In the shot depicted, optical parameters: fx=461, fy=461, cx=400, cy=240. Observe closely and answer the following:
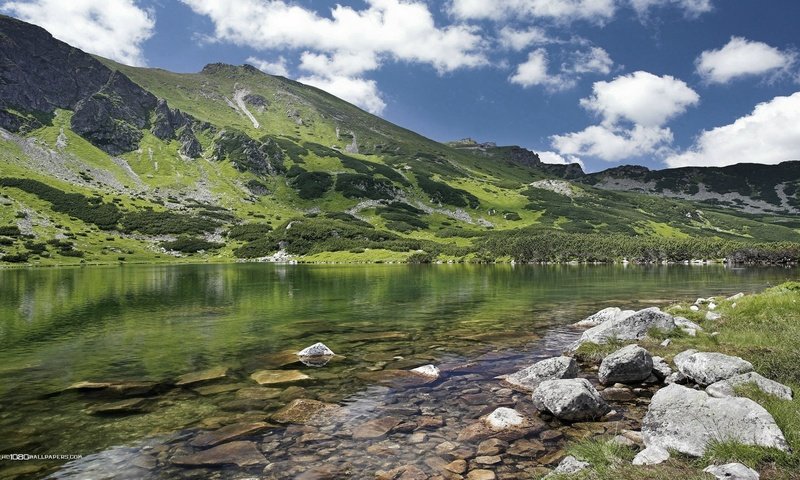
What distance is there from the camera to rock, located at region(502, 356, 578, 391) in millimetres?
17328

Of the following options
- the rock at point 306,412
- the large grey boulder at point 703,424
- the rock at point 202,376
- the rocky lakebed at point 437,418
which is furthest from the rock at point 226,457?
the large grey boulder at point 703,424

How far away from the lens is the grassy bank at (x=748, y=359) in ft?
28.0

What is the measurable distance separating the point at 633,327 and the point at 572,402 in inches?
479

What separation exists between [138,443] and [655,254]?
185m

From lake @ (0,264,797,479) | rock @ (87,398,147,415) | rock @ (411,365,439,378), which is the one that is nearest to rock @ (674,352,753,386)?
lake @ (0,264,797,479)

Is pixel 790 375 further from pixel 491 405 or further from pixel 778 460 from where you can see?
pixel 491 405

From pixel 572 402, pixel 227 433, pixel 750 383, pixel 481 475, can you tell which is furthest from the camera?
pixel 572 402

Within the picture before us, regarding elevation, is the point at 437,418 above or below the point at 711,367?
below

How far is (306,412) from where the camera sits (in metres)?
14.7

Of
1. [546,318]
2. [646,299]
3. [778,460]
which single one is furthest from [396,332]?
[646,299]

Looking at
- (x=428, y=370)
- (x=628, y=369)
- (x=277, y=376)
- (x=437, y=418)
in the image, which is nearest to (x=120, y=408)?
(x=277, y=376)

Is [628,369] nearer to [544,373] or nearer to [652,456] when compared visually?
[544,373]

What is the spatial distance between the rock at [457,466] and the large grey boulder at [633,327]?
14.4 m

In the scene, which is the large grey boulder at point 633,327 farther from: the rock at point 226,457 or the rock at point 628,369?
the rock at point 226,457
